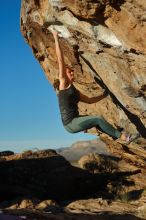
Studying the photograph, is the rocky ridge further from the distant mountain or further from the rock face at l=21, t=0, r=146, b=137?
the distant mountain

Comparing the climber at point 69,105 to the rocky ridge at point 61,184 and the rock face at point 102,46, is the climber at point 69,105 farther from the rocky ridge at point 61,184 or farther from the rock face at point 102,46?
the rocky ridge at point 61,184

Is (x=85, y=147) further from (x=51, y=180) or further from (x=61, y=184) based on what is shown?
(x=61, y=184)

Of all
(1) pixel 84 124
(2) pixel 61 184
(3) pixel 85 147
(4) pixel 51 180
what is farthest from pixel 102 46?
(3) pixel 85 147

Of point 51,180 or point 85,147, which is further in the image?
point 85,147

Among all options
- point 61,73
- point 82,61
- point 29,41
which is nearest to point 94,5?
point 61,73

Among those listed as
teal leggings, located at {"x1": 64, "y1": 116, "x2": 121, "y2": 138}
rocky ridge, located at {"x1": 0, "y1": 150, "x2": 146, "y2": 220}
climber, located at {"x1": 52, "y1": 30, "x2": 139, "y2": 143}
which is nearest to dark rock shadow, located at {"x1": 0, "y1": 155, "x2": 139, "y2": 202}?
rocky ridge, located at {"x1": 0, "y1": 150, "x2": 146, "y2": 220}

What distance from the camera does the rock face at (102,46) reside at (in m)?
10.5

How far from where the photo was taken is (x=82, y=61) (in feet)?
46.1

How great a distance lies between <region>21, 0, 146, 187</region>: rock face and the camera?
34.4 feet

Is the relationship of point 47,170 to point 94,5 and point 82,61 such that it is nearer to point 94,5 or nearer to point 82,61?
point 82,61

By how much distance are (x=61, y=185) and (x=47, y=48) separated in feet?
53.5

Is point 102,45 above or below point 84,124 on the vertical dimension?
above

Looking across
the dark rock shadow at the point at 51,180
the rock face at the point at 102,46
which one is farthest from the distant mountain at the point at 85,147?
the rock face at the point at 102,46

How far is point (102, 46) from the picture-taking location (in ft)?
38.9
